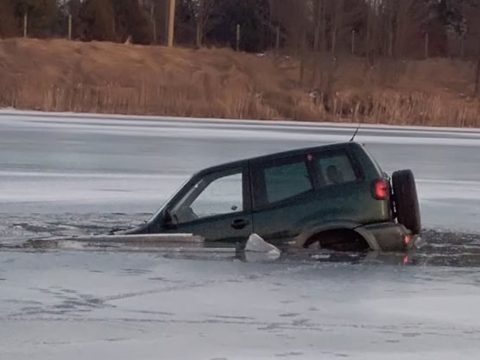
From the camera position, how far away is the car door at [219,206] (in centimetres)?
1329

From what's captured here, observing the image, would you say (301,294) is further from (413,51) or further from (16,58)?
(413,51)

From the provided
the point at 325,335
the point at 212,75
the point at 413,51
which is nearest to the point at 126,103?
the point at 212,75

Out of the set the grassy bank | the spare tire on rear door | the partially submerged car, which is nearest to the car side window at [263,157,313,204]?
the partially submerged car

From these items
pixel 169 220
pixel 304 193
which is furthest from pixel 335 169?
pixel 169 220

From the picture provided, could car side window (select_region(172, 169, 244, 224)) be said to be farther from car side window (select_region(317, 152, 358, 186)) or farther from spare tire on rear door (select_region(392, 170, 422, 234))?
spare tire on rear door (select_region(392, 170, 422, 234))

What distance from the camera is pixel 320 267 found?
41.6 ft

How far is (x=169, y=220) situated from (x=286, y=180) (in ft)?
4.46

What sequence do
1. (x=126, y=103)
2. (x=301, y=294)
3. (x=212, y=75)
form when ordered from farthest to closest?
1. (x=212, y=75)
2. (x=126, y=103)
3. (x=301, y=294)

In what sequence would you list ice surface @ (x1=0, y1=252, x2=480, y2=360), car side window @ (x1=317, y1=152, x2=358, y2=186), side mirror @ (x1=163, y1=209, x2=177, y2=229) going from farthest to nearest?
side mirror @ (x1=163, y1=209, x2=177, y2=229)
car side window @ (x1=317, y1=152, x2=358, y2=186)
ice surface @ (x1=0, y1=252, x2=480, y2=360)

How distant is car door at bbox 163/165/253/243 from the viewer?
13289 millimetres

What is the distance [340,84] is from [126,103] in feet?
40.3

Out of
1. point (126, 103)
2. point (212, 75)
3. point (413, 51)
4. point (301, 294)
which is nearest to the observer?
point (301, 294)

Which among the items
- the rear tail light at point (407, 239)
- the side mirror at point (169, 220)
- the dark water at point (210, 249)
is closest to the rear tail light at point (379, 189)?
the rear tail light at point (407, 239)

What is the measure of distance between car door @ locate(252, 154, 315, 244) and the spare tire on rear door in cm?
94
